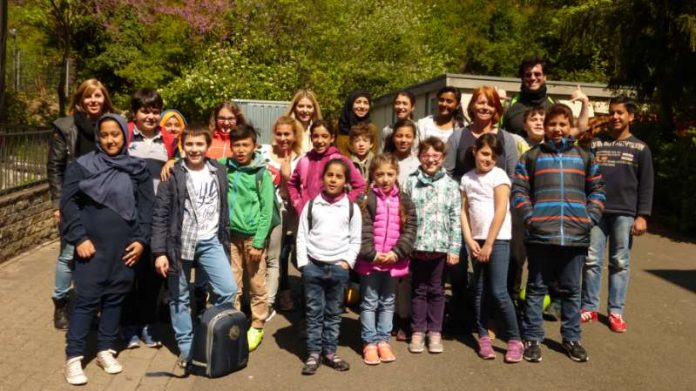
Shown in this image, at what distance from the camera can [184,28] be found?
74.6ft

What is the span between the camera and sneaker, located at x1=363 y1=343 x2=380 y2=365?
5.21m

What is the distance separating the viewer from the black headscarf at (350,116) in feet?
22.0

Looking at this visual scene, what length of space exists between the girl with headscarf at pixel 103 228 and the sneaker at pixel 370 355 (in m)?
1.78

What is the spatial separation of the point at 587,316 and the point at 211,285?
3404mm

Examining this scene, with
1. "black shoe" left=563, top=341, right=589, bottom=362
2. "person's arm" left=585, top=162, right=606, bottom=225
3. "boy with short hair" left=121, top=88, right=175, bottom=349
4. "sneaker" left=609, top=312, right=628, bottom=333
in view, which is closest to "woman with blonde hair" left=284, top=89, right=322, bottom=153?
"boy with short hair" left=121, top=88, right=175, bottom=349

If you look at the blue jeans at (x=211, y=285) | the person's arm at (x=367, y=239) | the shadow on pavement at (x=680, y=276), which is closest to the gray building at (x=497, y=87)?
the shadow on pavement at (x=680, y=276)

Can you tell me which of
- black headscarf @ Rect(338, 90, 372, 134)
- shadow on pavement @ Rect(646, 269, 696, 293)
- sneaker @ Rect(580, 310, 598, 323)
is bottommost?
sneaker @ Rect(580, 310, 598, 323)

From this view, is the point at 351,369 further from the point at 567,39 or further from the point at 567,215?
the point at 567,39

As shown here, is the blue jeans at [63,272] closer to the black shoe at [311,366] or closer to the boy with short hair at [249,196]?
the boy with short hair at [249,196]

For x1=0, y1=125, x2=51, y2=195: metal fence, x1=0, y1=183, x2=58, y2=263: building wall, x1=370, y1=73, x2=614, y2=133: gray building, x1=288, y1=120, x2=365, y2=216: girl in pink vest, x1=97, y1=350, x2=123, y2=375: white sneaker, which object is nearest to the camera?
x1=97, y1=350, x2=123, y2=375: white sneaker

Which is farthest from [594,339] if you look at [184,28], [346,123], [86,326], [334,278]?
[184,28]

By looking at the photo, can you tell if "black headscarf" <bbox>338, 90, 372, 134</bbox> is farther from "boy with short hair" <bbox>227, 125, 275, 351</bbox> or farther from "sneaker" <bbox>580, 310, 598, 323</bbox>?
"sneaker" <bbox>580, 310, 598, 323</bbox>

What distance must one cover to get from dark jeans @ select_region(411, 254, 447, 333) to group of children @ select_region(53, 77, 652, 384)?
12 mm

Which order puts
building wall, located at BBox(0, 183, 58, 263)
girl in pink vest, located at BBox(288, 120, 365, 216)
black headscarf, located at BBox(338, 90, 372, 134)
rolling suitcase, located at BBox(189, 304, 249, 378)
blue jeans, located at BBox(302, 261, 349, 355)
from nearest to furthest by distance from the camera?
rolling suitcase, located at BBox(189, 304, 249, 378), blue jeans, located at BBox(302, 261, 349, 355), girl in pink vest, located at BBox(288, 120, 365, 216), black headscarf, located at BBox(338, 90, 372, 134), building wall, located at BBox(0, 183, 58, 263)
